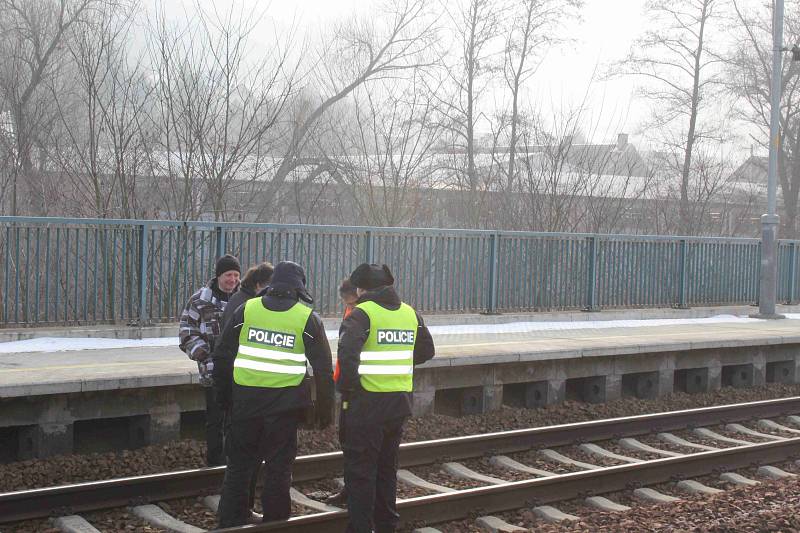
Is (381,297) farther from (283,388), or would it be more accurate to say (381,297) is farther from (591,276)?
(591,276)

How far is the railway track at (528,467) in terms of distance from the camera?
8016 millimetres

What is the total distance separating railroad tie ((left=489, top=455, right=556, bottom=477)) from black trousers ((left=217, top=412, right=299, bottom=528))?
11.3 feet

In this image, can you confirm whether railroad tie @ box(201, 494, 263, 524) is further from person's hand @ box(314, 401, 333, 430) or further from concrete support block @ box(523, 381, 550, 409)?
concrete support block @ box(523, 381, 550, 409)

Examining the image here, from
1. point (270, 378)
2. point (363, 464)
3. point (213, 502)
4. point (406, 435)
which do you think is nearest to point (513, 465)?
point (406, 435)

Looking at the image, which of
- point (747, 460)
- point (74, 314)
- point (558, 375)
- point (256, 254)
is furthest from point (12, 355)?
point (747, 460)

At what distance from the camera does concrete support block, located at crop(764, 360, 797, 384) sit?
17.6 m

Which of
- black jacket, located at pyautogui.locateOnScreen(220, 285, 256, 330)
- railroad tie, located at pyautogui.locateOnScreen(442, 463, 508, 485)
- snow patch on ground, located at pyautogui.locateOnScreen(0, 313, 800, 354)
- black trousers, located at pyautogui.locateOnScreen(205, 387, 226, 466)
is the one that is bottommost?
railroad tie, located at pyautogui.locateOnScreen(442, 463, 508, 485)

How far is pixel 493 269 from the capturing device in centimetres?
1809

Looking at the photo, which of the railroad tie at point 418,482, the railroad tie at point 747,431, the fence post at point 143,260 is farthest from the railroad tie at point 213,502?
the railroad tie at point 747,431

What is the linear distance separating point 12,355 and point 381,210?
10843 mm

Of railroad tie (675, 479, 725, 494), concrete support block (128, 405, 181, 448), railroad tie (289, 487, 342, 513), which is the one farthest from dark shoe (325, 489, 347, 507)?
railroad tie (675, 479, 725, 494)

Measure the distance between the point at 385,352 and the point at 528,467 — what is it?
12.7 ft

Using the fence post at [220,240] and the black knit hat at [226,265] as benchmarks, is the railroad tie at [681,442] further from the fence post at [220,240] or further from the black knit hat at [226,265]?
the fence post at [220,240]

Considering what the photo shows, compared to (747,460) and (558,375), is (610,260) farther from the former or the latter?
(747,460)
